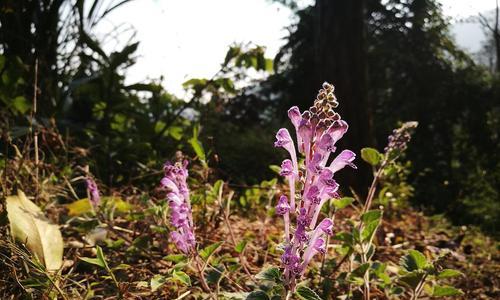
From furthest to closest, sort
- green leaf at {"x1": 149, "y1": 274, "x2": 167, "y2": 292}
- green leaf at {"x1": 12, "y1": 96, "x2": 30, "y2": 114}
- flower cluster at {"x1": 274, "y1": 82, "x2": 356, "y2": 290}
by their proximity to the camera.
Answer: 1. green leaf at {"x1": 12, "y1": 96, "x2": 30, "y2": 114}
2. green leaf at {"x1": 149, "y1": 274, "x2": 167, "y2": 292}
3. flower cluster at {"x1": 274, "y1": 82, "x2": 356, "y2": 290}

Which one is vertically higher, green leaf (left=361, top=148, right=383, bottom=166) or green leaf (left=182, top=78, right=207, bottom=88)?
green leaf (left=182, top=78, right=207, bottom=88)

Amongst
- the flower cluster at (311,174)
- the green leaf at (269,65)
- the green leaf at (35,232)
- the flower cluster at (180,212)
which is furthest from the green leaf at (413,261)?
the green leaf at (269,65)

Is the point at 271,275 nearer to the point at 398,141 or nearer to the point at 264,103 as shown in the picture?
the point at 398,141

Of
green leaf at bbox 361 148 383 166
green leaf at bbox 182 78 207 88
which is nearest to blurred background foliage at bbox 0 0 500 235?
green leaf at bbox 182 78 207 88

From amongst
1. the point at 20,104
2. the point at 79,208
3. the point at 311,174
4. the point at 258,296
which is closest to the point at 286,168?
the point at 311,174

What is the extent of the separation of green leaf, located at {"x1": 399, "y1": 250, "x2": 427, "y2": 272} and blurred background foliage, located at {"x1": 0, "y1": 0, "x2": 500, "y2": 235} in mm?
851

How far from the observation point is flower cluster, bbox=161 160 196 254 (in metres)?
1.28

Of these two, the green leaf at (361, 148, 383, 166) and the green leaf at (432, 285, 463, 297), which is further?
the green leaf at (361, 148, 383, 166)

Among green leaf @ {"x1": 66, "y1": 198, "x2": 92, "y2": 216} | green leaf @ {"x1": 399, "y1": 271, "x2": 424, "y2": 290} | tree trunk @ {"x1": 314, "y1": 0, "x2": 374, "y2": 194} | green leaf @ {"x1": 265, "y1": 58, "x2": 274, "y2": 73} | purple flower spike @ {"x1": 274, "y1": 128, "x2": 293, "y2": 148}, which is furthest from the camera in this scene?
tree trunk @ {"x1": 314, "y1": 0, "x2": 374, "y2": 194}

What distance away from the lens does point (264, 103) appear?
1255 cm

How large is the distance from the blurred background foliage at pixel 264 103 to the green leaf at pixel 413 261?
2.79ft

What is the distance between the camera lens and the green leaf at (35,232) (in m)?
1.51

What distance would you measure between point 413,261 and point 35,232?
1256 mm

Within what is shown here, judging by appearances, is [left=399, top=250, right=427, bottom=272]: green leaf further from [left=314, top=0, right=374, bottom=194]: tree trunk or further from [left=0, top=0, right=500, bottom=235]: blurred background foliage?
[left=314, top=0, right=374, bottom=194]: tree trunk
